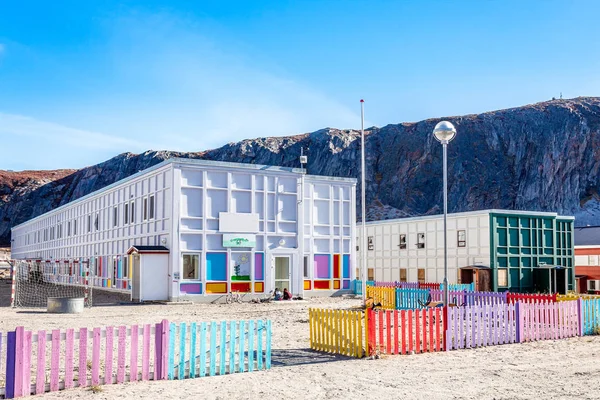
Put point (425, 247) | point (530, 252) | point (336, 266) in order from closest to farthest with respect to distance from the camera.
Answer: point (336, 266)
point (530, 252)
point (425, 247)

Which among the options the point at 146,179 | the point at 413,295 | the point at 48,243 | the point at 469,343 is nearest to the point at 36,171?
the point at 48,243

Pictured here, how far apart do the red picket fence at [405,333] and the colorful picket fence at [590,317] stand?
18.1 ft

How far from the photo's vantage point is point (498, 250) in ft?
119

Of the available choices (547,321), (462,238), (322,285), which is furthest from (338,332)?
(462,238)

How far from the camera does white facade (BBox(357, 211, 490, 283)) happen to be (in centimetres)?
3706

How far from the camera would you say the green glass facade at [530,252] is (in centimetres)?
3619

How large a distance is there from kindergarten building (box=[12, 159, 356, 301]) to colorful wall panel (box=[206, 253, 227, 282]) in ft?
0.17

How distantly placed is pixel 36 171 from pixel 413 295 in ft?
494

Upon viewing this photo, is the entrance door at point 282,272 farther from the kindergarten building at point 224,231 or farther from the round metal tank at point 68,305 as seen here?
the round metal tank at point 68,305

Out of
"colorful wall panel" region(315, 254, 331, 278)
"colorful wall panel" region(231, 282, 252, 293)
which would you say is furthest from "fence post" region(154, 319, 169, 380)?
"colorful wall panel" region(315, 254, 331, 278)

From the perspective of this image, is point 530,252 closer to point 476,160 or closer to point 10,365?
point 10,365

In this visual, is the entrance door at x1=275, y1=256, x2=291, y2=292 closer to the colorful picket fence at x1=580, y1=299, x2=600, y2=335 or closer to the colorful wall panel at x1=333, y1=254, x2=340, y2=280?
the colorful wall panel at x1=333, y1=254, x2=340, y2=280

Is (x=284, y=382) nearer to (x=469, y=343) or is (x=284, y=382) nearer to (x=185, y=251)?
(x=469, y=343)

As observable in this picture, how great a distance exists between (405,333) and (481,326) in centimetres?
240
